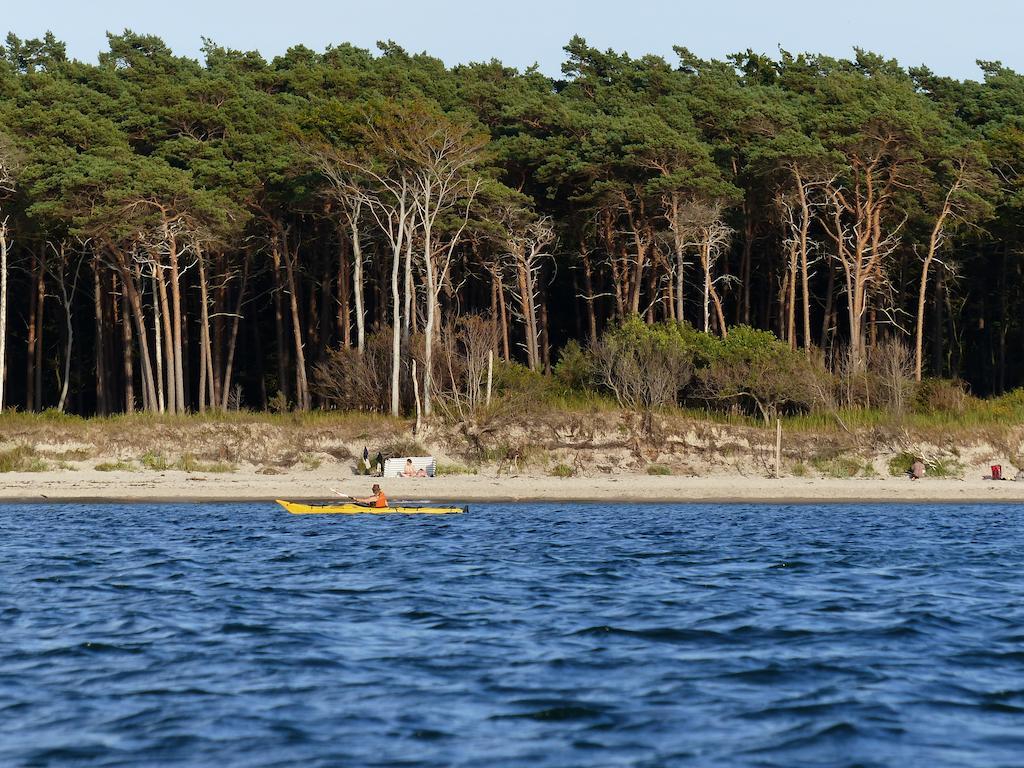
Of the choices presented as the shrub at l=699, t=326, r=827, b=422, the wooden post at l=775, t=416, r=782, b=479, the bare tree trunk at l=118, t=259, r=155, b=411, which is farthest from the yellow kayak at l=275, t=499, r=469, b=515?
the bare tree trunk at l=118, t=259, r=155, b=411

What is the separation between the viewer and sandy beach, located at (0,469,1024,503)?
37.1 metres

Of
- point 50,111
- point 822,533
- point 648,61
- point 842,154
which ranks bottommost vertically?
point 822,533

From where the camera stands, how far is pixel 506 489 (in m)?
38.8

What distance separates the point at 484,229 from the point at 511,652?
38143 mm

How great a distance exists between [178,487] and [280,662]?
85.1 ft

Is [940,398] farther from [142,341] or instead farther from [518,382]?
[142,341]

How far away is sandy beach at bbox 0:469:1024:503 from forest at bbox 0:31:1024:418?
564 centimetres

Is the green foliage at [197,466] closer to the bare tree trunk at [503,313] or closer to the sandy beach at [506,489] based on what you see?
the sandy beach at [506,489]

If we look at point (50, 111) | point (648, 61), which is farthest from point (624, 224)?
point (50, 111)

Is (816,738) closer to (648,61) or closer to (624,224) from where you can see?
(624,224)

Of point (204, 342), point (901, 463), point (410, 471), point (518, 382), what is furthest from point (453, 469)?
point (901, 463)

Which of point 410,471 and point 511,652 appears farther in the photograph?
point 410,471

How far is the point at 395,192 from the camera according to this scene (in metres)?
46.8

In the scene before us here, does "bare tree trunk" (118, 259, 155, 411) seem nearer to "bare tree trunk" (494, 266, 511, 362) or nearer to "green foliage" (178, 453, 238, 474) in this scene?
"green foliage" (178, 453, 238, 474)
